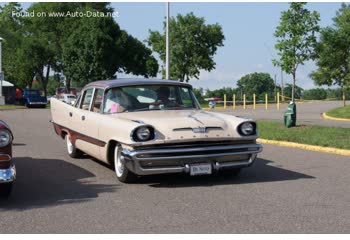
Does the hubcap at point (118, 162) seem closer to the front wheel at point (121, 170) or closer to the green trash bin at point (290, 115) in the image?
the front wheel at point (121, 170)

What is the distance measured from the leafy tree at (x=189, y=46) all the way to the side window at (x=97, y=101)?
40558mm

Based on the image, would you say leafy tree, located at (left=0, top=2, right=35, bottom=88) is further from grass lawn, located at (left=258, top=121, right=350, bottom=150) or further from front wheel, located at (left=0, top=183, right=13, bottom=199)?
front wheel, located at (left=0, top=183, right=13, bottom=199)

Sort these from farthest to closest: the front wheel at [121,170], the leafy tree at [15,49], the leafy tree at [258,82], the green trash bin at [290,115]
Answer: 1. the leafy tree at [258,82]
2. the leafy tree at [15,49]
3. the green trash bin at [290,115]
4. the front wheel at [121,170]

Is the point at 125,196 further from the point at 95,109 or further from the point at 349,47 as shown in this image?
the point at 349,47

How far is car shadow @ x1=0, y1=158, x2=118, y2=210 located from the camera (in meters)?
6.26

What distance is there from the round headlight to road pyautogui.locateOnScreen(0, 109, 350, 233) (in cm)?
71

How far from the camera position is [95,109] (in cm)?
855

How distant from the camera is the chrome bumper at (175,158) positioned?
6875 mm

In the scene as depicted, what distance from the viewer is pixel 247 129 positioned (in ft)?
24.7

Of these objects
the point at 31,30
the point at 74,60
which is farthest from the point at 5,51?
the point at 74,60

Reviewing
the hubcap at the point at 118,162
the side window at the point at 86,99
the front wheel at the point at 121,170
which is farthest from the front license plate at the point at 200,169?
the side window at the point at 86,99

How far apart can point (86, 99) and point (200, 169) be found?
9.88ft

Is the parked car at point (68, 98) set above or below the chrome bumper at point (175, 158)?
above

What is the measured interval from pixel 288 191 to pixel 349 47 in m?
24.5
